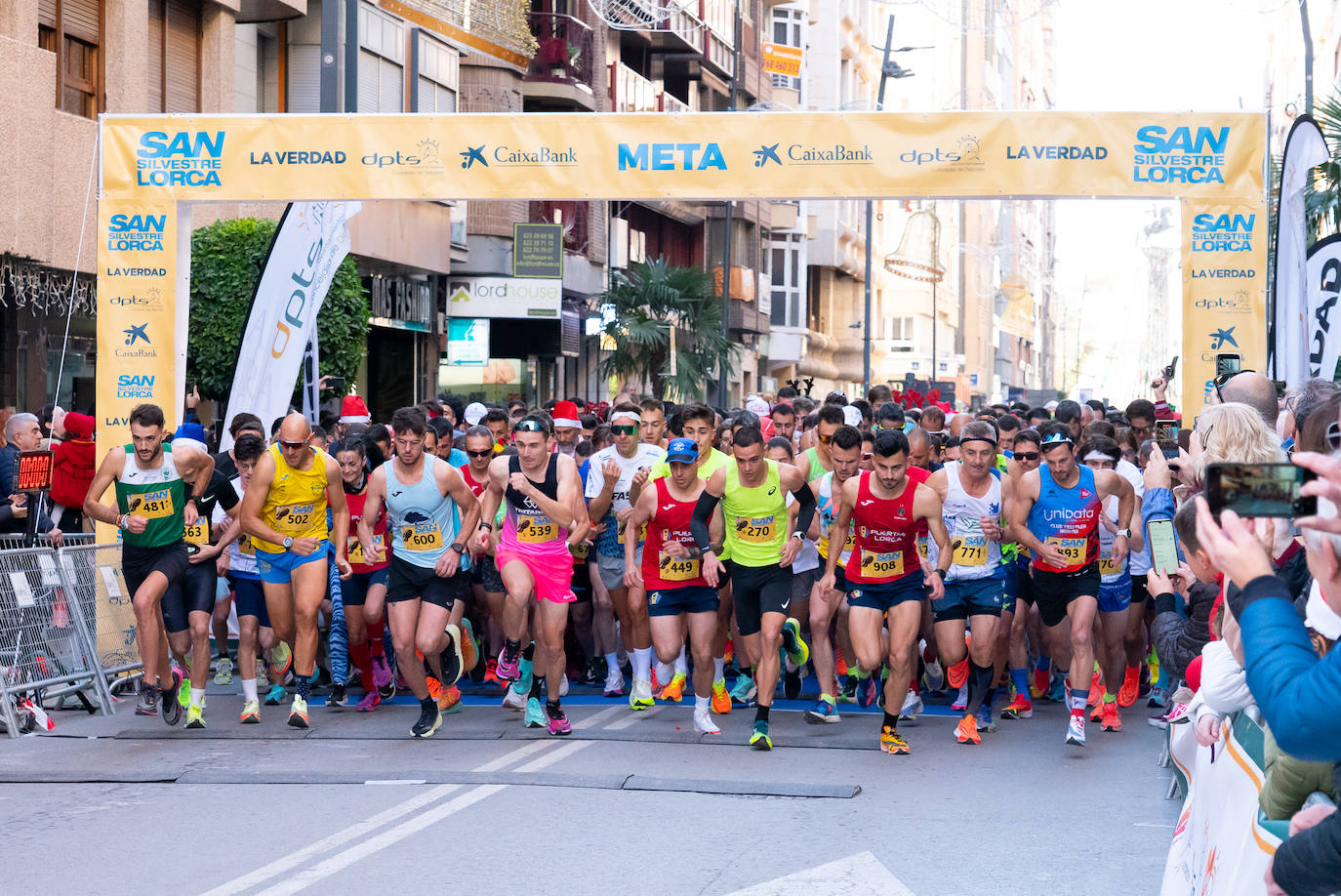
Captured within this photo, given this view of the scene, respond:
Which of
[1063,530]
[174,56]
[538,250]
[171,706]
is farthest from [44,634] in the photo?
[538,250]

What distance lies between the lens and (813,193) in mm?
13773

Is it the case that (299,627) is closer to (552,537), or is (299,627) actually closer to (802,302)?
(552,537)

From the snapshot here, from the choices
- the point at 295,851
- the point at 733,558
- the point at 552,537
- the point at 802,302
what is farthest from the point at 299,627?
the point at 802,302

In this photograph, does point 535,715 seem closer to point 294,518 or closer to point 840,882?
point 294,518

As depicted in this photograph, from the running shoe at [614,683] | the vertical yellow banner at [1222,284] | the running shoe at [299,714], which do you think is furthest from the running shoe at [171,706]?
the vertical yellow banner at [1222,284]

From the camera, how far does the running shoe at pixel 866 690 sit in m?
12.2

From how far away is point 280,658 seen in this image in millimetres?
12391

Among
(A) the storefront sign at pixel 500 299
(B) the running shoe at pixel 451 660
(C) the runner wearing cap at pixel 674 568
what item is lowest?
(B) the running shoe at pixel 451 660

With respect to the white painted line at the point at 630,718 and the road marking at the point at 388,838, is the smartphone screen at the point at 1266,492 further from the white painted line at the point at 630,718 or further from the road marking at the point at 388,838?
the white painted line at the point at 630,718

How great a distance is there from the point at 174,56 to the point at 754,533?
50.6 ft

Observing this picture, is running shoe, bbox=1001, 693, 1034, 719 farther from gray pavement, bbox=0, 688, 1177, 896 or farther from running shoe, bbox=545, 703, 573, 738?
running shoe, bbox=545, 703, 573, 738

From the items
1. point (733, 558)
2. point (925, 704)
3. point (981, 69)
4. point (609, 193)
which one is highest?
point (981, 69)

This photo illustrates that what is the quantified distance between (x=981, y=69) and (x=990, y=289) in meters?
13.7

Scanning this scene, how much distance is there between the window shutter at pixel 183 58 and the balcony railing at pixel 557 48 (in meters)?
11.9
